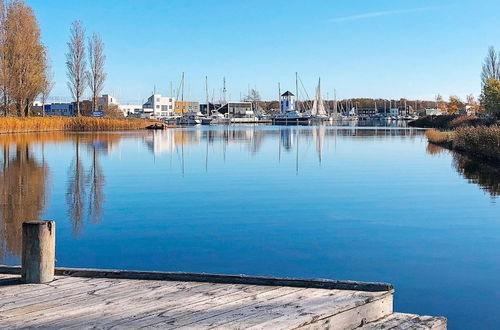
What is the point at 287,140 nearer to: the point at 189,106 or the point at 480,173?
the point at 480,173

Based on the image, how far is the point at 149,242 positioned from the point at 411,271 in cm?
429

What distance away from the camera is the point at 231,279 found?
5801mm

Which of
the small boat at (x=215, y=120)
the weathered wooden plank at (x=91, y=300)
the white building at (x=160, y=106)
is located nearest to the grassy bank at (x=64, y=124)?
the small boat at (x=215, y=120)

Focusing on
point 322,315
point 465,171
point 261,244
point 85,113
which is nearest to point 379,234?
point 261,244

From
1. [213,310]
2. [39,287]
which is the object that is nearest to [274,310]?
[213,310]

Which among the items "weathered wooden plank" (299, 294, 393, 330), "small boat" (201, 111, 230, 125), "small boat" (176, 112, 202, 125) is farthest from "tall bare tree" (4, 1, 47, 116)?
"small boat" (201, 111, 230, 125)

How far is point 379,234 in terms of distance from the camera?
35.0 feet

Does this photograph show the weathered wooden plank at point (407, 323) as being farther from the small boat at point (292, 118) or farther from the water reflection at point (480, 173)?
the small boat at point (292, 118)

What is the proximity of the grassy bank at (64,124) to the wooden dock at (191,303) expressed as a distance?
48964 mm

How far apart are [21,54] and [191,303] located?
54513mm

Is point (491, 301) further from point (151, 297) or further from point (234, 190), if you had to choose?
point (234, 190)

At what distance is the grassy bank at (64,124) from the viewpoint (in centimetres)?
5258

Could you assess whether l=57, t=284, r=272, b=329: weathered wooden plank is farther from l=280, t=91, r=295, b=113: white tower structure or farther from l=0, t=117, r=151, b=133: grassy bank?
l=280, t=91, r=295, b=113: white tower structure

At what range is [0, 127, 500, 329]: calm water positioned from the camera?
8117 millimetres
